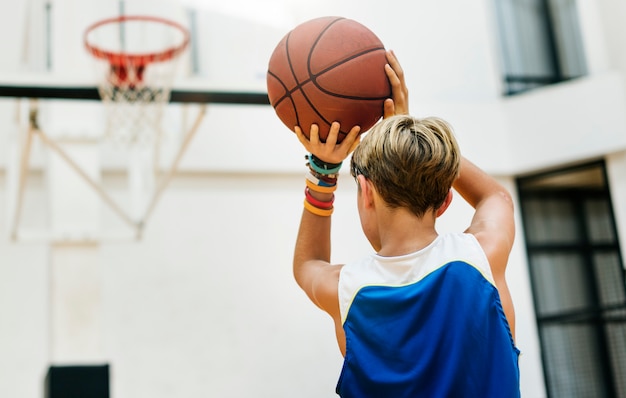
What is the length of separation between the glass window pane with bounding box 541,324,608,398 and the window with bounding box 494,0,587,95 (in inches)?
80.2

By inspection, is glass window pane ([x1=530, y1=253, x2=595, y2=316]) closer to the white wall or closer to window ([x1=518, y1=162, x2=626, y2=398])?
window ([x1=518, y1=162, x2=626, y2=398])

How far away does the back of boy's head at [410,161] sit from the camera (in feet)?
4.32

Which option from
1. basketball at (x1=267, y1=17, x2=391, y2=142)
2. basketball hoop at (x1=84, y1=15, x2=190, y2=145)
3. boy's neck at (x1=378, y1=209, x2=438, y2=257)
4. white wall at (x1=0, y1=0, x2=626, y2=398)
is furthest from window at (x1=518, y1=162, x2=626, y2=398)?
boy's neck at (x1=378, y1=209, x2=438, y2=257)

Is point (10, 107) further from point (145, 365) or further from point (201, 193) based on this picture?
point (145, 365)

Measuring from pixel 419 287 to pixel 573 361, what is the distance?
5364mm

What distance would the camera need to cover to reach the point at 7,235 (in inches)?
185

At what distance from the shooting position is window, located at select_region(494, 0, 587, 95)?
21.1 feet

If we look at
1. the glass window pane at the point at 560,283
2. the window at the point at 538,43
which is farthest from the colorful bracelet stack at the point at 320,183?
the window at the point at 538,43

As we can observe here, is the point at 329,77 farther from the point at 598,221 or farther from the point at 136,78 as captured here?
the point at 598,221

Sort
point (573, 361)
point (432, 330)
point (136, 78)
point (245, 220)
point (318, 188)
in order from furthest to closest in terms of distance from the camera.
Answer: point (573, 361)
point (245, 220)
point (136, 78)
point (318, 188)
point (432, 330)

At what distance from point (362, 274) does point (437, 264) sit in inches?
5.8

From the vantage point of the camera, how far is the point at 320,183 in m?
1.58

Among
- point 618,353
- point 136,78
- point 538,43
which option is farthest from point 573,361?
point 136,78

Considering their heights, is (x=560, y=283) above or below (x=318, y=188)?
above
